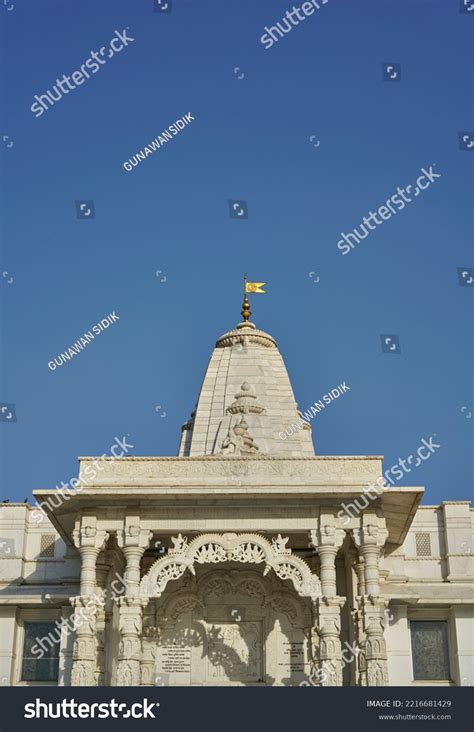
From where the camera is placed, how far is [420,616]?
27.5m

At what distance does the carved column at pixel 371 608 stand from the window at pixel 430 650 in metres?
3.98

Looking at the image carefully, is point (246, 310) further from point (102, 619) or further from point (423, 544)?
point (102, 619)

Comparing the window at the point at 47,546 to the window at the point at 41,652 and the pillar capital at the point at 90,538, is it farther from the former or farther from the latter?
the pillar capital at the point at 90,538

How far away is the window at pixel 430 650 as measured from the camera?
88.6 feet

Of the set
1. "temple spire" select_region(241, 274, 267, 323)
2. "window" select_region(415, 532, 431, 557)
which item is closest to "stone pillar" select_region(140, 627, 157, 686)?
"window" select_region(415, 532, 431, 557)

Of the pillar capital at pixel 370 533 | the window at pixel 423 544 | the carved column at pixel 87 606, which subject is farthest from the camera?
the window at pixel 423 544

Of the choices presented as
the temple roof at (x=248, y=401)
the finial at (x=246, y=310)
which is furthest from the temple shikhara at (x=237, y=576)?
the finial at (x=246, y=310)

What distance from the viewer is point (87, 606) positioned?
2359 cm

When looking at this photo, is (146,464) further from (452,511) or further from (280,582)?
(452,511)

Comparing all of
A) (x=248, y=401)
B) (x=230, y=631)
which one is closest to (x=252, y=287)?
(x=248, y=401)

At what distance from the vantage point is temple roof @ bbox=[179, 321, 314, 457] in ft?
106

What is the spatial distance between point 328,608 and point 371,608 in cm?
95

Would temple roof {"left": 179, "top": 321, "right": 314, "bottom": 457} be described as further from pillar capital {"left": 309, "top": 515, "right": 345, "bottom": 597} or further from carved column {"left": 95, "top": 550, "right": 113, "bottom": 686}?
pillar capital {"left": 309, "top": 515, "right": 345, "bottom": 597}
